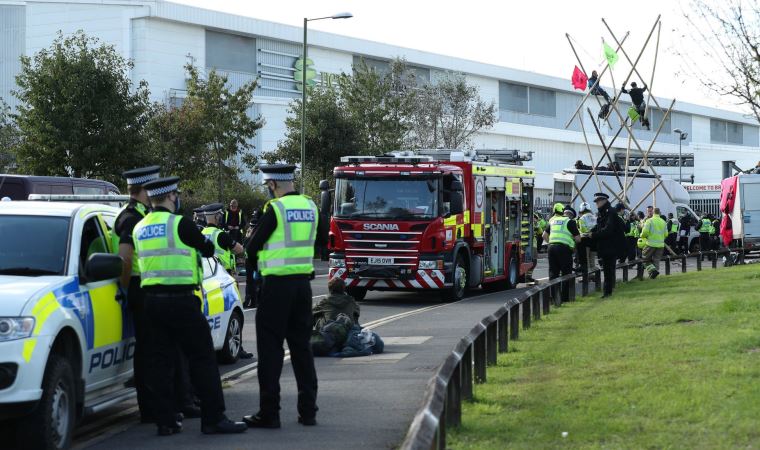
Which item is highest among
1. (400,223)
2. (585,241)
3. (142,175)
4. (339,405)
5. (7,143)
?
(7,143)

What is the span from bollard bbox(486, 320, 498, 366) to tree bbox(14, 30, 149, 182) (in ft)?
86.7

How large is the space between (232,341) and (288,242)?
4.22 metres

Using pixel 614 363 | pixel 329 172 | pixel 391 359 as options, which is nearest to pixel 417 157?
pixel 391 359

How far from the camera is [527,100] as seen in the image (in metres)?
93.2

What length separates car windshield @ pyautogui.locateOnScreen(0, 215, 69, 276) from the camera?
879 cm

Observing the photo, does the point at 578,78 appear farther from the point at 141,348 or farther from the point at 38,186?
the point at 141,348

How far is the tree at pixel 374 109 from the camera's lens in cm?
5316

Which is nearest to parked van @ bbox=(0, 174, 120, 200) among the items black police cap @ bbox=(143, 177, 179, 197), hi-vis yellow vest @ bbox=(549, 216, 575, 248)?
hi-vis yellow vest @ bbox=(549, 216, 575, 248)

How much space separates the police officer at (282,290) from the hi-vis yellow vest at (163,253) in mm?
562

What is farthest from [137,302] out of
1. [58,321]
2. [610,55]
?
[610,55]

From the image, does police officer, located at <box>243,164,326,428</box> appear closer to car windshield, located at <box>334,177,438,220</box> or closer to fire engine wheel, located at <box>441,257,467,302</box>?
car windshield, located at <box>334,177,438,220</box>

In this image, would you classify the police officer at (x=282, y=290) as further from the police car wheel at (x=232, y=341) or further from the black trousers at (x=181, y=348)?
Result: the police car wheel at (x=232, y=341)

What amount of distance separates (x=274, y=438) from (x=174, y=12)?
5596 centimetres

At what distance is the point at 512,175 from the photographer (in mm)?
27547
